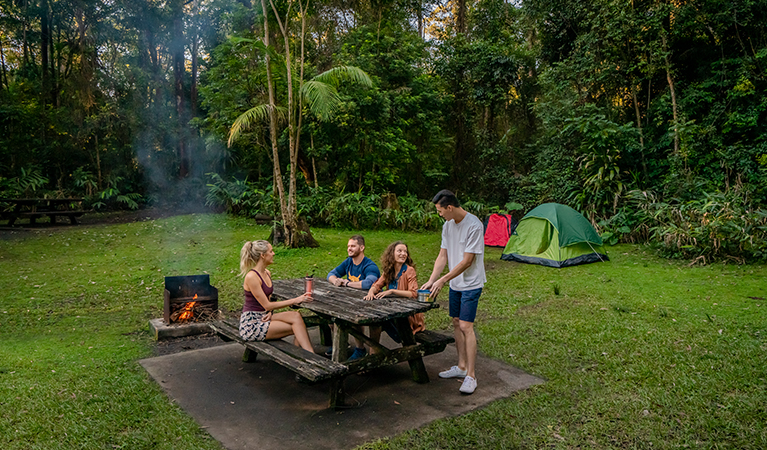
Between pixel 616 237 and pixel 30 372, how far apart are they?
11580 millimetres

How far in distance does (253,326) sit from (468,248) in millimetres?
1844

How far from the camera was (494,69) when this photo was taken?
56.7ft

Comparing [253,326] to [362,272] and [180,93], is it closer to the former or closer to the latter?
[362,272]

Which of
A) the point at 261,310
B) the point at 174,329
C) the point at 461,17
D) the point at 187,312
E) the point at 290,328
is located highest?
the point at 461,17

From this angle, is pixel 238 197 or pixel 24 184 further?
pixel 238 197

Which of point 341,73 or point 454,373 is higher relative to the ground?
point 341,73

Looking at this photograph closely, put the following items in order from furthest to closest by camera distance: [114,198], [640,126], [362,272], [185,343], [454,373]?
[114,198] → [640,126] → [185,343] → [362,272] → [454,373]

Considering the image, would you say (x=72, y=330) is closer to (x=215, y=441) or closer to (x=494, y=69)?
(x=215, y=441)

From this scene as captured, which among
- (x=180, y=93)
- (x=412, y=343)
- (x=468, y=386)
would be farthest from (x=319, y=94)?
(x=180, y=93)

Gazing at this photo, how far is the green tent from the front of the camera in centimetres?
961

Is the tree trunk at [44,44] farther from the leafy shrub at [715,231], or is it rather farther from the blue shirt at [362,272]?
the leafy shrub at [715,231]

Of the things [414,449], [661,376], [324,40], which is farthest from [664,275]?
[324,40]

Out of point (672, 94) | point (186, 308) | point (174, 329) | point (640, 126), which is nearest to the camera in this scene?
point (174, 329)

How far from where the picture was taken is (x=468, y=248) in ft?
12.2
